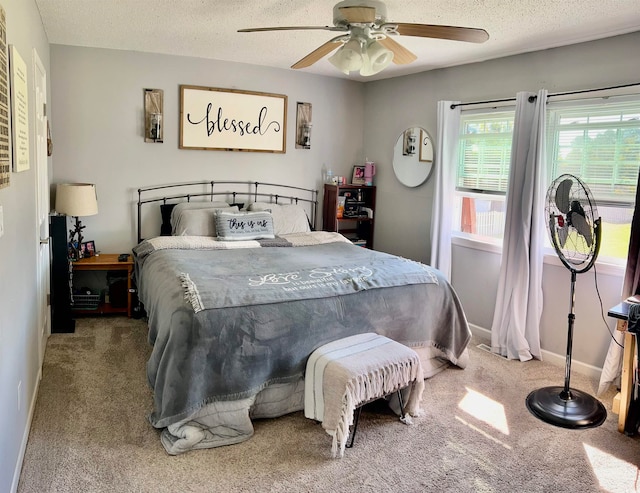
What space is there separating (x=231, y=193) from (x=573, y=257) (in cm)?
307

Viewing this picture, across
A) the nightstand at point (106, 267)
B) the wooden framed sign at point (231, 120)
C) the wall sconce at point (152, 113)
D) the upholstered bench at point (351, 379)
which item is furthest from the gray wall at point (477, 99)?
the nightstand at point (106, 267)

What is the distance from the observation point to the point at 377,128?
5332mm

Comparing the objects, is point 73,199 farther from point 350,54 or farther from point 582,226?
point 582,226

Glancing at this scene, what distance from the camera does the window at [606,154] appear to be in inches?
129

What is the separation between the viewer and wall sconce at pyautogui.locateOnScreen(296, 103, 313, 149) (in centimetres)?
513

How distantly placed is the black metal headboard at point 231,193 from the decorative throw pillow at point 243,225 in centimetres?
50

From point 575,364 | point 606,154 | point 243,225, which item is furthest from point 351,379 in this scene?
point 606,154

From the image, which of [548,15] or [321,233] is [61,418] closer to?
[321,233]

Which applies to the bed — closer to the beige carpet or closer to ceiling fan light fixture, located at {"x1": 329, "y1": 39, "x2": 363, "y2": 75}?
the beige carpet

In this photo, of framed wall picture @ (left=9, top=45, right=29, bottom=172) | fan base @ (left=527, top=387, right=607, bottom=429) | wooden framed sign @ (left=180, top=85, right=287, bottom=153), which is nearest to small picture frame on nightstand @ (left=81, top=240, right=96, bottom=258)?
wooden framed sign @ (left=180, top=85, right=287, bottom=153)

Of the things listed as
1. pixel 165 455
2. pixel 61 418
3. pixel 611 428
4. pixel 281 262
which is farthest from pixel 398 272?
pixel 61 418

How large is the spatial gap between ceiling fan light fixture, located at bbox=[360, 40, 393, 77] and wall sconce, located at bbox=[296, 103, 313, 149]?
2.37 m

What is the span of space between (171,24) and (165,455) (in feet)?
9.04

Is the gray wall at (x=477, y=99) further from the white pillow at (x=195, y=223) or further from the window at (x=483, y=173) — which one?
the white pillow at (x=195, y=223)
